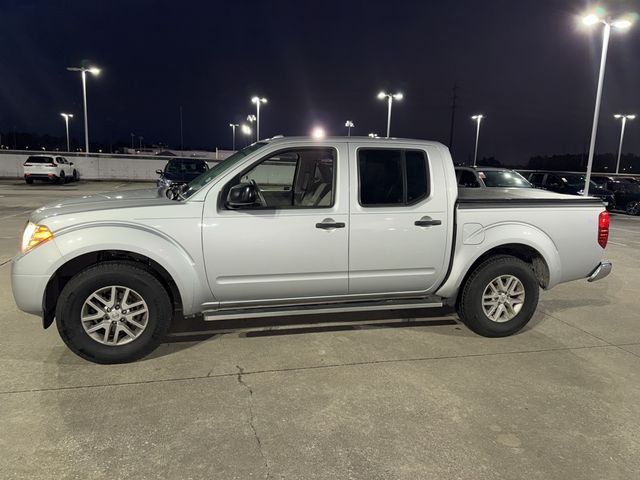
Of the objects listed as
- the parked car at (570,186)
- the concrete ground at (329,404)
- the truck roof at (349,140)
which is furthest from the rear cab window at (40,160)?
the truck roof at (349,140)

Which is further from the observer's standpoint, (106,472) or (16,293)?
(16,293)

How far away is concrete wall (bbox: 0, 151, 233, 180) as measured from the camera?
33.0 metres

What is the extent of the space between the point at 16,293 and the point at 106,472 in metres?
1.93

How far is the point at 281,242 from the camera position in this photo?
14.1ft

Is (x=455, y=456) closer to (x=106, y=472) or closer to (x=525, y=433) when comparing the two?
(x=525, y=433)

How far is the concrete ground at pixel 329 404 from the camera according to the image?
2.91 metres

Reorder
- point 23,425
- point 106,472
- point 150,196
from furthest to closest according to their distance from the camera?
1. point 150,196
2. point 23,425
3. point 106,472

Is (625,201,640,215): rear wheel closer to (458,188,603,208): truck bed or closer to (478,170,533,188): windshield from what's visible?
(478,170,533,188): windshield

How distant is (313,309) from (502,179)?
10249 mm

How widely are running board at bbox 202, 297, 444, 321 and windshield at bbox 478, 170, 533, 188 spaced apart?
Result: 9010 millimetres

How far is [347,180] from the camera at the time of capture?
4.47 metres

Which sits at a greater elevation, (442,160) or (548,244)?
(442,160)

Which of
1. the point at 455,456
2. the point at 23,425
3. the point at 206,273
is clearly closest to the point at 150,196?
the point at 206,273

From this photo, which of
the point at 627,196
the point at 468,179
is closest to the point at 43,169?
the point at 468,179
